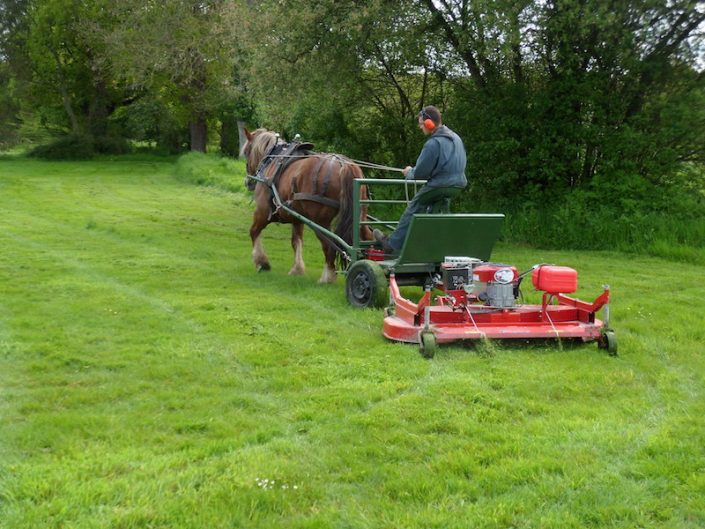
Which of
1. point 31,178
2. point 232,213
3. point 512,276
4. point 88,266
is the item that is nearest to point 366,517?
point 512,276

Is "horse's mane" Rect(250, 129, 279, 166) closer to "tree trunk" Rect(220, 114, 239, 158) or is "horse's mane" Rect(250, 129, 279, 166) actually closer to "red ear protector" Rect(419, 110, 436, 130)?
"red ear protector" Rect(419, 110, 436, 130)

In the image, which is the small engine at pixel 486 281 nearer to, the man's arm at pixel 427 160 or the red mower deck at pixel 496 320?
the red mower deck at pixel 496 320

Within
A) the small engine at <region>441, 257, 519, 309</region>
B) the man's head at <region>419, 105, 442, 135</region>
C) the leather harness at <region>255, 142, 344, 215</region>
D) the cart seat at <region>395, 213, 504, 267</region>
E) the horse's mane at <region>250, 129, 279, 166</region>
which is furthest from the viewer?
the horse's mane at <region>250, 129, 279, 166</region>

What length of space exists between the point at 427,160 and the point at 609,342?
263cm

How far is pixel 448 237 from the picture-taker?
301 inches

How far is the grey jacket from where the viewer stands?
7.70 meters

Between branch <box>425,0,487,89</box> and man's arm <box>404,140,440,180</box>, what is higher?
branch <box>425,0,487,89</box>

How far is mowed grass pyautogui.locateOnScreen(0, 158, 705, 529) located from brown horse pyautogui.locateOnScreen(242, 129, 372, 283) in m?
0.89

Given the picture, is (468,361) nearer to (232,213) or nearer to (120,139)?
(232,213)

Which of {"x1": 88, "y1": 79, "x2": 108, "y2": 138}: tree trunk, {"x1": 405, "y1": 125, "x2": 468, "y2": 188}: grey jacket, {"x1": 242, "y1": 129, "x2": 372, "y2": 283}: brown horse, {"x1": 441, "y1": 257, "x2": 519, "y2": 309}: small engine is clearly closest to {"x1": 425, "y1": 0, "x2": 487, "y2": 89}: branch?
{"x1": 242, "y1": 129, "x2": 372, "y2": 283}: brown horse

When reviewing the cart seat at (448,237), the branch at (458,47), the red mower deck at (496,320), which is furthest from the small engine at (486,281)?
the branch at (458,47)

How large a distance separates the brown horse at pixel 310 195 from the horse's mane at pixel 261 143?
61 millimetres

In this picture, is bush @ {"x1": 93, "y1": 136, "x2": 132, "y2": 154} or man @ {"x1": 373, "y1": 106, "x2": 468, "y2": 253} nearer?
man @ {"x1": 373, "y1": 106, "x2": 468, "y2": 253}

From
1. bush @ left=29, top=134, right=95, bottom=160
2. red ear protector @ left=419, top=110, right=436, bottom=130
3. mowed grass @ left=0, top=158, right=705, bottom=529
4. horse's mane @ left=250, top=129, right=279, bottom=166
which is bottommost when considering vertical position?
bush @ left=29, top=134, right=95, bottom=160
